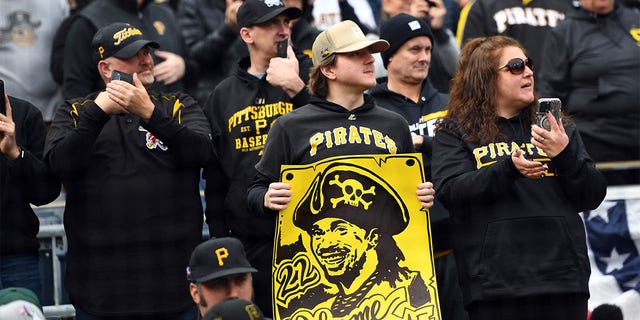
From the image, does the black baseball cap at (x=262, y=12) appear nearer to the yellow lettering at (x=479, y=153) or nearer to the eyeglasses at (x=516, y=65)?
the eyeglasses at (x=516, y=65)

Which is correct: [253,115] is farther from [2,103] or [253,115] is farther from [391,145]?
[2,103]

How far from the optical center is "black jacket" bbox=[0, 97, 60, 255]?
7.36 metres

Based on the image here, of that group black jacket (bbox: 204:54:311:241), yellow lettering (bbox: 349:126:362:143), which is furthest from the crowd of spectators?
yellow lettering (bbox: 349:126:362:143)

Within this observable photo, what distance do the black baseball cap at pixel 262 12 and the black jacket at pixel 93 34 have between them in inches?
50.3

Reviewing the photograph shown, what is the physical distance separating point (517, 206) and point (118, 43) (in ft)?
7.96

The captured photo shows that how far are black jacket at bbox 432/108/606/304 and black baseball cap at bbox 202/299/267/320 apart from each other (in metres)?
1.92

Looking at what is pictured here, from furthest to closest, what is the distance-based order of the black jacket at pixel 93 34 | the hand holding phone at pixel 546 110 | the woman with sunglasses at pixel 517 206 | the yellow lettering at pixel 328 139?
the black jacket at pixel 93 34
the yellow lettering at pixel 328 139
the woman with sunglasses at pixel 517 206
the hand holding phone at pixel 546 110

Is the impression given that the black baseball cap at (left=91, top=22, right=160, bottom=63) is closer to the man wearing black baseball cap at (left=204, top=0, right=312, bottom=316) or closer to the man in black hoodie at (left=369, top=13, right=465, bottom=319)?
the man wearing black baseball cap at (left=204, top=0, right=312, bottom=316)

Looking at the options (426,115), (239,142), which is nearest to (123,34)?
(239,142)

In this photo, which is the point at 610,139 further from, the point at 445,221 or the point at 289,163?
the point at 289,163

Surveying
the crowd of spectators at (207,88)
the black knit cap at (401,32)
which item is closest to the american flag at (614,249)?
the crowd of spectators at (207,88)

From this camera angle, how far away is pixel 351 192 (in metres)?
6.73

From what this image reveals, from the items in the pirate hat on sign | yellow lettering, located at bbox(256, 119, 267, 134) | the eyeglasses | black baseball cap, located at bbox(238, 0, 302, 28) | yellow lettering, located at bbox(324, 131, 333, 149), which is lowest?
the pirate hat on sign

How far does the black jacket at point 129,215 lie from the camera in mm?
7195
